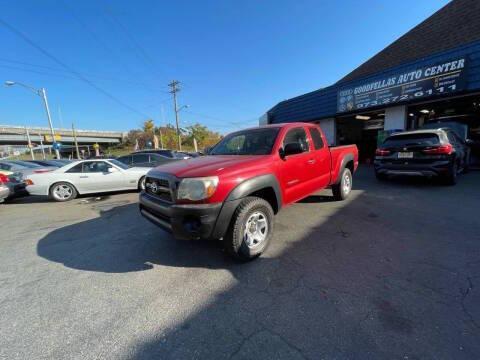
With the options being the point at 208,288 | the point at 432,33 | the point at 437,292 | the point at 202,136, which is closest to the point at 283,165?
the point at 208,288

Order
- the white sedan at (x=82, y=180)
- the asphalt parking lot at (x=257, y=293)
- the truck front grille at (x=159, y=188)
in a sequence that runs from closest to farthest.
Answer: the asphalt parking lot at (x=257, y=293) < the truck front grille at (x=159, y=188) < the white sedan at (x=82, y=180)

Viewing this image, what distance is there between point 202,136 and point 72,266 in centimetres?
6218

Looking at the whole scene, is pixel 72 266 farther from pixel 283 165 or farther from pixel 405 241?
pixel 405 241

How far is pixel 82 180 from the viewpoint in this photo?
768 centimetres

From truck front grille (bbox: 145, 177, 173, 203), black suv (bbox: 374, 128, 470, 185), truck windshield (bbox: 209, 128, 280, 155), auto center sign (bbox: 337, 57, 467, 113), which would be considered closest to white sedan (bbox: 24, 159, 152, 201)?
truck windshield (bbox: 209, 128, 280, 155)

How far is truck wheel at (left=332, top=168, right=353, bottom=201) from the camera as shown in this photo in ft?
18.2

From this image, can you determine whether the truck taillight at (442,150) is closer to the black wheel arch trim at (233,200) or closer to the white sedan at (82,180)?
the black wheel arch trim at (233,200)

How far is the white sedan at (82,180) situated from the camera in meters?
7.43

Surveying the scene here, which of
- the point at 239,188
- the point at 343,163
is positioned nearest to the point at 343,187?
the point at 343,163

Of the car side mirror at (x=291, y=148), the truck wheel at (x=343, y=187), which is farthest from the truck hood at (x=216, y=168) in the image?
the truck wheel at (x=343, y=187)

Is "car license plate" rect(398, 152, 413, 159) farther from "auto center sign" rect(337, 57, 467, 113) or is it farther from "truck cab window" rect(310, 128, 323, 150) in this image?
"auto center sign" rect(337, 57, 467, 113)

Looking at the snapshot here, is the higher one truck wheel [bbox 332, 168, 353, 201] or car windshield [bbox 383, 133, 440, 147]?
car windshield [bbox 383, 133, 440, 147]

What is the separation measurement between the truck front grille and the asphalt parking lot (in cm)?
90

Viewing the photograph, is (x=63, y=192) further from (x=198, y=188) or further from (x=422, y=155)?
(x=422, y=155)
